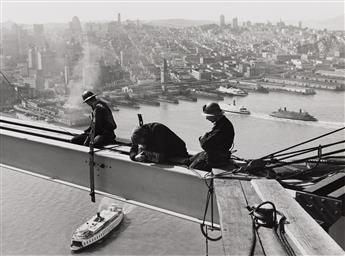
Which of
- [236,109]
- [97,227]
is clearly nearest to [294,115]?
[236,109]

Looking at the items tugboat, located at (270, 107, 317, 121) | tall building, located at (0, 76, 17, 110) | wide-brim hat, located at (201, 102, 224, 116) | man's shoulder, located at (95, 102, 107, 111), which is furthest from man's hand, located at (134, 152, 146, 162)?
tugboat, located at (270, 107, 317, 121)

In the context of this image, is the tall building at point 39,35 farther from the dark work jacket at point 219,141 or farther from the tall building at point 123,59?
the dark work jacket at point 219,141

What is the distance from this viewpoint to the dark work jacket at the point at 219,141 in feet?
6.42

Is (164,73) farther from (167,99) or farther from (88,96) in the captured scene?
(88,96)

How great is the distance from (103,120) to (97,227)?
659 cm

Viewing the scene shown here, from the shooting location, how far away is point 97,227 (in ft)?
28.7

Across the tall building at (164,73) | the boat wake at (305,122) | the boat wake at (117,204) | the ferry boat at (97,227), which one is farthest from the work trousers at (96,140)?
the tall building at (164,73)

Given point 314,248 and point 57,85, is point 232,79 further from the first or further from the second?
point 314,248

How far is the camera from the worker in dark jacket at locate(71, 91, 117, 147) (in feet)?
8.00

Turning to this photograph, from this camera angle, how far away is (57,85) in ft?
56.4

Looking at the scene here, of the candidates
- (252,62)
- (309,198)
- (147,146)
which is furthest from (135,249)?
(252,62)

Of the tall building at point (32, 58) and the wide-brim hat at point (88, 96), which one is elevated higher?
the wide-brim hat at point (88, 96)

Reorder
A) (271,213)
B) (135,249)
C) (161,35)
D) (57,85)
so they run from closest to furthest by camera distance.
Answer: (271,213)
(135,249)
(57,85)
(161,35)

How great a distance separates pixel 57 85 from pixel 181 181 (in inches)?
628
